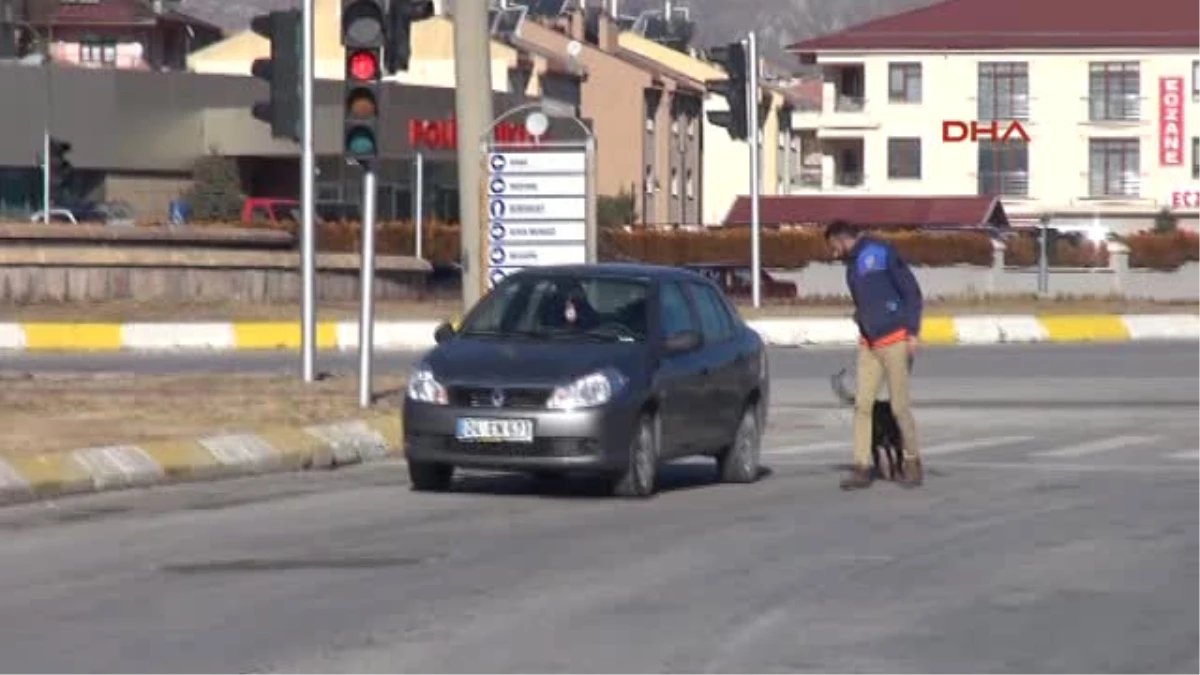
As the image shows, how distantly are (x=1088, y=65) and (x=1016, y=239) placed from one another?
2556cm

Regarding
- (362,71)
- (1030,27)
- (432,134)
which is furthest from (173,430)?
(1030,27)

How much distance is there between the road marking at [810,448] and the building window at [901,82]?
76432 millimetres

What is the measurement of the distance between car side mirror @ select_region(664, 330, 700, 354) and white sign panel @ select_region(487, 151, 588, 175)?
12314 millimetres

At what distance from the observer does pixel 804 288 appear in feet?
226

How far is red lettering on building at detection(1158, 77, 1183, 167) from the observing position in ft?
322

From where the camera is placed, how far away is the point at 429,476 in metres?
19.3

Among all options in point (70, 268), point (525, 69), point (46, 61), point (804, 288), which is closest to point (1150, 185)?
point (525, 69)

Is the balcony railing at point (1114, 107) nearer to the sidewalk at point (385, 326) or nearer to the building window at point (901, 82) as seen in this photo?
the building window at point (901, 82)

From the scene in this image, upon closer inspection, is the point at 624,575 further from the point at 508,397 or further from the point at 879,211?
the point at 879,211

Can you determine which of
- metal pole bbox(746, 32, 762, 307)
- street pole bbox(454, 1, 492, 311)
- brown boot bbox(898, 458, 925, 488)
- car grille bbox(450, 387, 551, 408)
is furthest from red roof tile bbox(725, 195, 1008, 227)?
car grille bbox(450, 387, 551, 408)

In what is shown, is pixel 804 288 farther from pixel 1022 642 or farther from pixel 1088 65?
pixel 1022 642

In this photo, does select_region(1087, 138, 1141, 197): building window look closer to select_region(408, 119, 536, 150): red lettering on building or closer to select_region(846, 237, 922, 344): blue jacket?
select_region(408, 119, 536, 150): red lettering on building

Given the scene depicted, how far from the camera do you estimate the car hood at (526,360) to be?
18.5 meters

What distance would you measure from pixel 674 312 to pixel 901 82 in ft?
270
